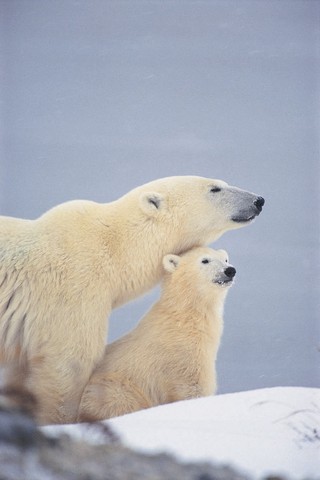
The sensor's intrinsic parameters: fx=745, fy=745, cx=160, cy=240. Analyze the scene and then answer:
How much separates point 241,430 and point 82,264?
1113mm

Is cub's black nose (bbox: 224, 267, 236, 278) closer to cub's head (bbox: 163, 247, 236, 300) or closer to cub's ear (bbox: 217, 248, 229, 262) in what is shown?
cub's head (bbox: 163, 247, 236, 300)

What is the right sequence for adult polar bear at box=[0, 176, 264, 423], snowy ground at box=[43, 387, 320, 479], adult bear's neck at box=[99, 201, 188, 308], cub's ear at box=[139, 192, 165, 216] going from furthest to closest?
1. cub's ear at box=[139, 192, 165, 216]
2. adult bear's neck at box=[99, 201, 188, 308]
3. adult polar bear at box=[0, 176, 264, 423]
4. snowy ground at box=[43, 387, 320, 479]

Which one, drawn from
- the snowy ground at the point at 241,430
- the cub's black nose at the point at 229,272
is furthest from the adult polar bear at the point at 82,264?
the snowy ground at the point at 241,430

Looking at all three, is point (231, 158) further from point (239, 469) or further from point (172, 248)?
point (239, 469)

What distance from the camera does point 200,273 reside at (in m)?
3.80

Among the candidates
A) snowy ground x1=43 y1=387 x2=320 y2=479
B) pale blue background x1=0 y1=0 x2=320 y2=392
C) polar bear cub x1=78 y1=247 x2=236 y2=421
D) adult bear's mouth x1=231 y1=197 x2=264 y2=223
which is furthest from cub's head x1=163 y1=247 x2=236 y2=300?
snowy ground x1=43 y1=387 x2=320 y2=479

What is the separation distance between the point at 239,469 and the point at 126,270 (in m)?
1.30

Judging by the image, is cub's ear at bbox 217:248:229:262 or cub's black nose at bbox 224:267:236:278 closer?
cub's black nose at bbox 224:267:236:278

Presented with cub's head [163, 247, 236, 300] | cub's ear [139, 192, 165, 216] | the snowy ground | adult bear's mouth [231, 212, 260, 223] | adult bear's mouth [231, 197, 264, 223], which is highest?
cub's ear [139, 192, 165, 216]

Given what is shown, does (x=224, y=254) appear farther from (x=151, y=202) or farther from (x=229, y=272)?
(x=151, y=202)

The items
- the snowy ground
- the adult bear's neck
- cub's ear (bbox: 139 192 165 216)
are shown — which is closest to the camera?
the snowy ground

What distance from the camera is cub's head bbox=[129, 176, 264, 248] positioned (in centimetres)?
389

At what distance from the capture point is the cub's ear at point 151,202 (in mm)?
3850

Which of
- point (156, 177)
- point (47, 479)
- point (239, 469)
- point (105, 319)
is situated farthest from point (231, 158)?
point (47, 479)
